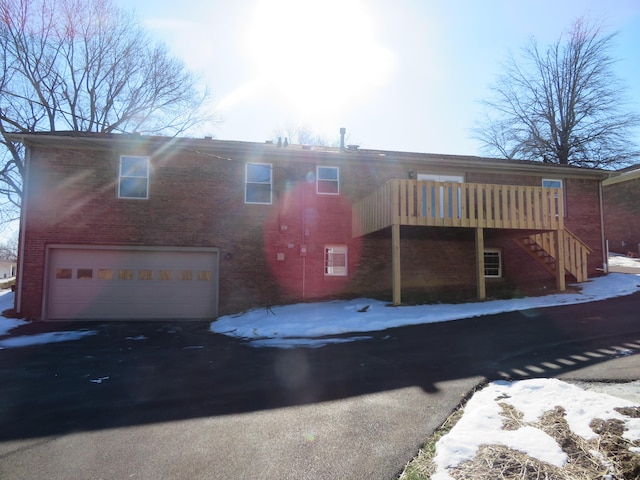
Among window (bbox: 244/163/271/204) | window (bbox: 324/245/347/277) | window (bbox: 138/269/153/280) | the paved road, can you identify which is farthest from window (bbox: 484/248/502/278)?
window (bbox: 138/269/153/280)

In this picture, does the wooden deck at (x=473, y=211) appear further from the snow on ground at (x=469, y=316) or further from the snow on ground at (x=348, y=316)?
the snow on ground at (x=469, y=316)

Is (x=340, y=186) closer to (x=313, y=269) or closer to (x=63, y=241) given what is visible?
(x=313, y=269)

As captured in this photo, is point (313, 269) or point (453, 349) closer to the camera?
point (453, 349)

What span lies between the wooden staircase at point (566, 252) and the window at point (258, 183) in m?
8.92

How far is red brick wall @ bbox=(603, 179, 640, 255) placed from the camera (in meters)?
22.8

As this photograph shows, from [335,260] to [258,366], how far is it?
311 inches

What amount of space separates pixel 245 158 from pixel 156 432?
36.0 ft

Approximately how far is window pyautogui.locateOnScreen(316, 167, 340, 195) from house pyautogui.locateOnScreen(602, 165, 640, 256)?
55.8 ft

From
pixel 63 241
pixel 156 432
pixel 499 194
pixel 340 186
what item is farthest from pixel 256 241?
pixel 156 432

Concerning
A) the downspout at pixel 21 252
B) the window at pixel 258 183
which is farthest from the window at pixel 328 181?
the downspout at pixel 21 252

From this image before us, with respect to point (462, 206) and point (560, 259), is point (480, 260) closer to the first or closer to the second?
point (462, 206)

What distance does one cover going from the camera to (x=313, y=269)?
14.0 m

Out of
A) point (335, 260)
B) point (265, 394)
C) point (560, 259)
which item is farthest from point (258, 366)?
point (560, 259)

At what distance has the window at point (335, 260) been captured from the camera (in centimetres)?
1416
